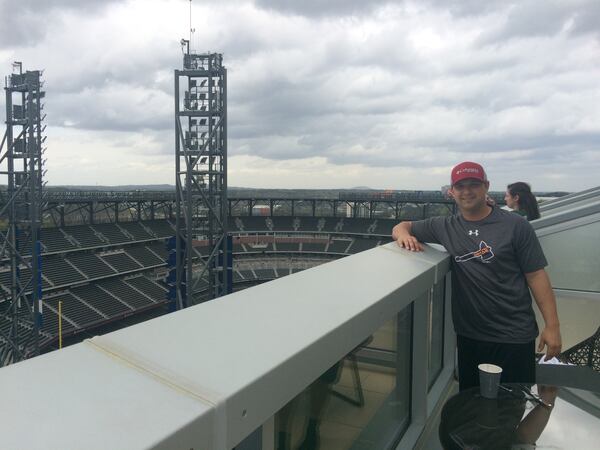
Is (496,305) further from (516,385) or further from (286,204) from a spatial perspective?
(286,204)

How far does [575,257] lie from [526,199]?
0.74 metres


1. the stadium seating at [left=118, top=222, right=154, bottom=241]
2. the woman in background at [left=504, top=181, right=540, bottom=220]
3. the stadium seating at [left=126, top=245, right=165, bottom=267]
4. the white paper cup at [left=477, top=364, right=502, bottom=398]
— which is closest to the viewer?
the white paper cup at [left=477, top=364, right=502, bottom=398]

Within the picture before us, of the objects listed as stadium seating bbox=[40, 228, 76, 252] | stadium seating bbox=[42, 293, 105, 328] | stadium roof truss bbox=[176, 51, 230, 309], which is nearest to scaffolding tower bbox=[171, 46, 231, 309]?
stadium roof truss bbox=[176, 51, 230, 309]

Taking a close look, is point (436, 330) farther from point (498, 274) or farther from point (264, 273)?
point (264, 273)

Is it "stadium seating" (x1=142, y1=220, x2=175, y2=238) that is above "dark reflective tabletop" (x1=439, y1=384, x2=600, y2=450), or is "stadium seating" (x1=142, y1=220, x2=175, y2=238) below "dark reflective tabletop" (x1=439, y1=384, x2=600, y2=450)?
below

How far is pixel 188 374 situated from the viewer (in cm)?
77

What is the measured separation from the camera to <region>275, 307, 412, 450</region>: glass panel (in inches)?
44.9

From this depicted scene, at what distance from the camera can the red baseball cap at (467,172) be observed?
2.06 meters

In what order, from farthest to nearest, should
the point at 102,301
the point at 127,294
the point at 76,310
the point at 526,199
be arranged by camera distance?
the point at 127,294
the point at 102,301
the point at 76,310
the point at 526,199

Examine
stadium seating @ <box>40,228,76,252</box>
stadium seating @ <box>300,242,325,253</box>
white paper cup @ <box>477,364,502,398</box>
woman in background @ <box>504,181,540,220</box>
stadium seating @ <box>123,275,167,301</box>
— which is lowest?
stadium seating @ <box>123,275,167,301</box>

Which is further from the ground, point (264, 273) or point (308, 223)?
point (308, 223)

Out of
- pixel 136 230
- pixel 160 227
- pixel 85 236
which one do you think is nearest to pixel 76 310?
pixel 85 236

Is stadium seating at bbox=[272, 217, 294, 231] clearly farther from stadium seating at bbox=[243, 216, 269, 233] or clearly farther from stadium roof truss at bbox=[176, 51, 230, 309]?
stadium roof truss at bbox=[176, 51, 230, 309]

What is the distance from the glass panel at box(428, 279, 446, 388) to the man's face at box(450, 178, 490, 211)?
0.48 metres
